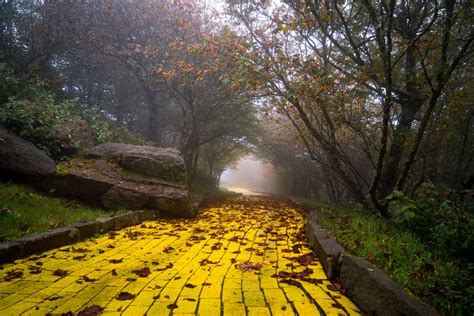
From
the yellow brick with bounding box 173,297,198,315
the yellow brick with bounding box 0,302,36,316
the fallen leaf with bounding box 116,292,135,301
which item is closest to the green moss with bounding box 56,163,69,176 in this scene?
the yellow brick with bounding box 0,302,36,316

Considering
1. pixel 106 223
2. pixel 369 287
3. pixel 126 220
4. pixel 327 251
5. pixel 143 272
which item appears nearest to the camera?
pixel 369 287

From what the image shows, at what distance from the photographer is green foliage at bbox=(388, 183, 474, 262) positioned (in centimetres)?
404

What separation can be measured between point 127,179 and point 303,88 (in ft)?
16.3

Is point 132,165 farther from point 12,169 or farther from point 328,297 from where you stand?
point 328,297

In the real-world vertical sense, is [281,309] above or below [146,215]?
below

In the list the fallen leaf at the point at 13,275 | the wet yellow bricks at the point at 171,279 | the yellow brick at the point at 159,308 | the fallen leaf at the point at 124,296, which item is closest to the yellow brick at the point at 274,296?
the wet yellow bricks at the point at 171,279

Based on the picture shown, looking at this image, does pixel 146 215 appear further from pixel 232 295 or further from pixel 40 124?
pixel 232 295

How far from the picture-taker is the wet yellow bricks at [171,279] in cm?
269

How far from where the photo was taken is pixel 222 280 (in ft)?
11.1

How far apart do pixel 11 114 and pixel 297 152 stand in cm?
1785

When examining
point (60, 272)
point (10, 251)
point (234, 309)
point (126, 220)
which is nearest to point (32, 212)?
point (126, 220)

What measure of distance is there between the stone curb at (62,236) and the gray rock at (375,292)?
388cm

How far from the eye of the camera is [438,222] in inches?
187

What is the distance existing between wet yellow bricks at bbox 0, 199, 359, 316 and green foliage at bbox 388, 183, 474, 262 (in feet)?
5.74
